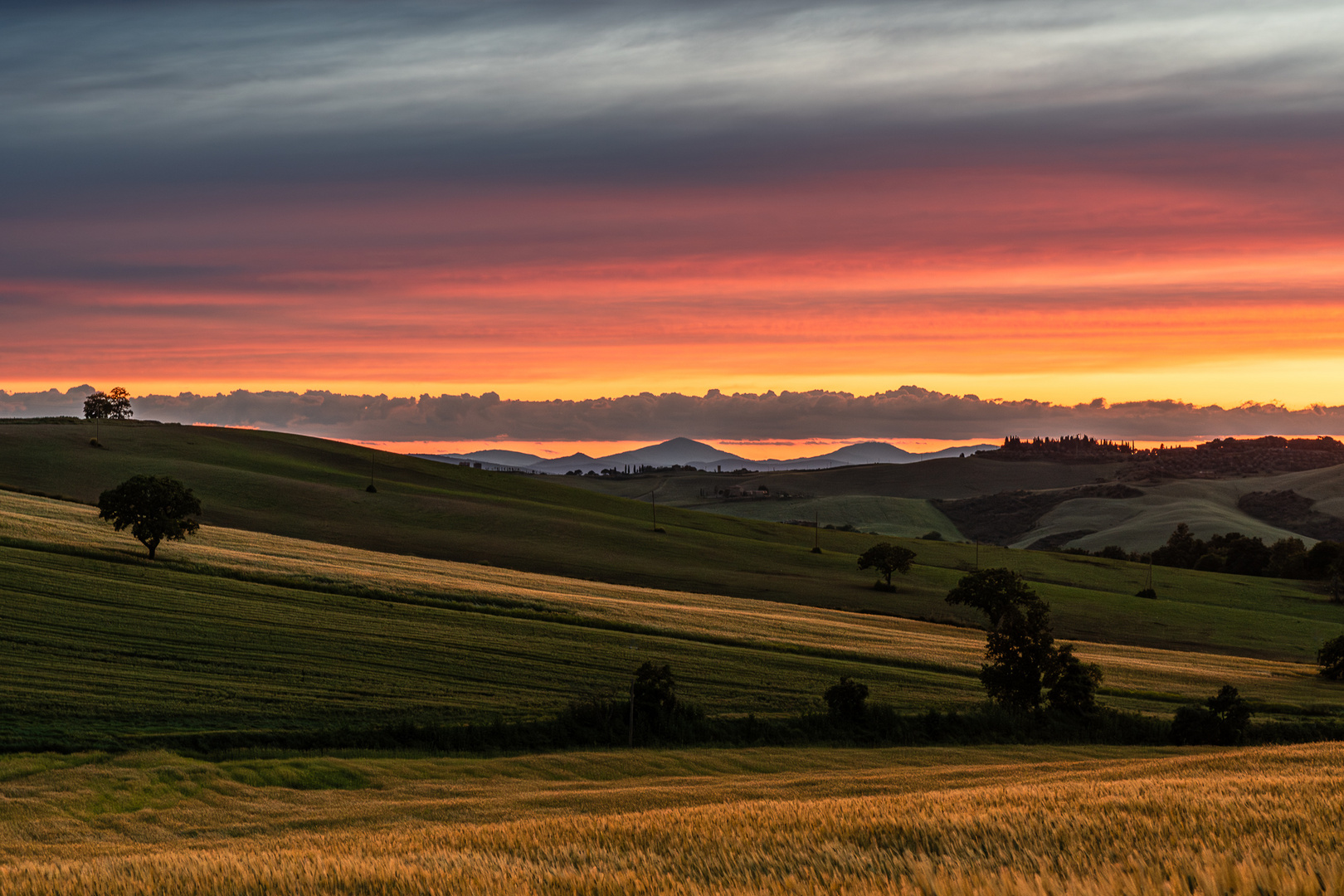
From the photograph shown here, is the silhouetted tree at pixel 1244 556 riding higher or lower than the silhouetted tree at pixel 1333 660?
higher

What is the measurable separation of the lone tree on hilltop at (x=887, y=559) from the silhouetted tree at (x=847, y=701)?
172 feet

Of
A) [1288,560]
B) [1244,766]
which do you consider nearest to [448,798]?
[1244,766]

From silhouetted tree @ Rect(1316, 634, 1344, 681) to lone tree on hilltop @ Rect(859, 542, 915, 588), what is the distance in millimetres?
35987

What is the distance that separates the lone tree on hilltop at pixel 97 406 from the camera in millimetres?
159375

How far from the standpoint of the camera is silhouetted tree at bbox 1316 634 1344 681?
5794 cm

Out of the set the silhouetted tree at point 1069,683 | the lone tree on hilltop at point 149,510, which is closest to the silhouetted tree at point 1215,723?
the silhouetted tree at point 1069,683

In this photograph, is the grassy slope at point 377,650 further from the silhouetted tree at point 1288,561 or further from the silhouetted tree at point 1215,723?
the silhouetted tree at point 1288,561

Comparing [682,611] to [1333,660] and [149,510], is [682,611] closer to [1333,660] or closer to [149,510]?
[149,510]

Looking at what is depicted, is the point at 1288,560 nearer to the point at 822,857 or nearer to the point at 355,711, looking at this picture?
the point at 355,711

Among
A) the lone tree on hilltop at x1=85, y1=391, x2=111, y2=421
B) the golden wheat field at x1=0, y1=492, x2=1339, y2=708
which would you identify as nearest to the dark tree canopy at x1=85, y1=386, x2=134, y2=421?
the lone tree on hilltop at x1=85, y1=391, x2=111, y2=421

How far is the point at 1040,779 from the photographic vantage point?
20.3 m

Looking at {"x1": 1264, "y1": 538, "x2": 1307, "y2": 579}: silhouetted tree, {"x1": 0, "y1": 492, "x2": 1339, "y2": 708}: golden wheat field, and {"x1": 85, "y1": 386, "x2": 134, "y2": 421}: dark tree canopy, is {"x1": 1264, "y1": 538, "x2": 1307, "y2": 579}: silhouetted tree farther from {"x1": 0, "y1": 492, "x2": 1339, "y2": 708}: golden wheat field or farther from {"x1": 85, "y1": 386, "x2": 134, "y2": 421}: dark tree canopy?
{"x1": 85, "y1": 386, "x2": 134, "y2": 421}: dark tree canopy

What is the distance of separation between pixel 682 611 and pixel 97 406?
140 metres

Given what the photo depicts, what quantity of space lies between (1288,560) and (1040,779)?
425 feet
